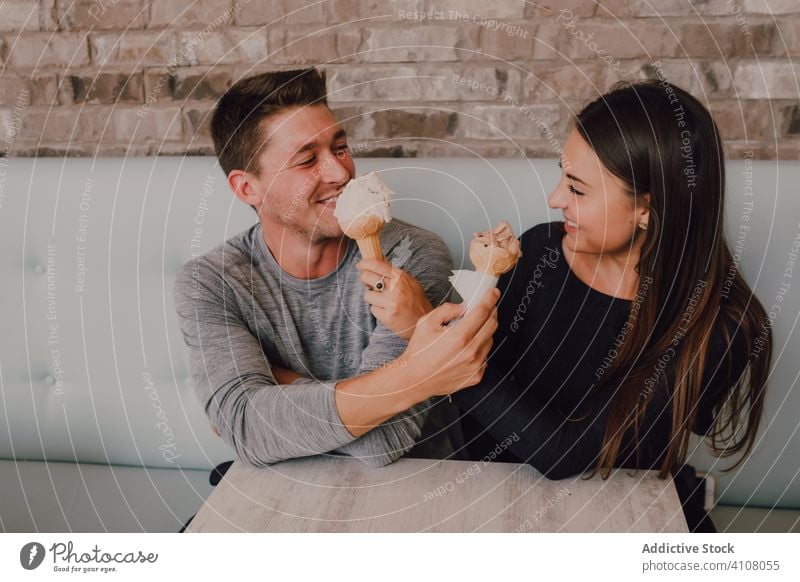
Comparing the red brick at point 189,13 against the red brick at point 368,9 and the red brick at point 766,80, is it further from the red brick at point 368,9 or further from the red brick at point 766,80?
the red brick at point 766,80

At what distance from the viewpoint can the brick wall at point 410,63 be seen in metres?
1.00

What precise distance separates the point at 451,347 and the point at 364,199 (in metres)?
0.18

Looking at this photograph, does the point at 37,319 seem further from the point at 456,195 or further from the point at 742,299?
the point at 742,299

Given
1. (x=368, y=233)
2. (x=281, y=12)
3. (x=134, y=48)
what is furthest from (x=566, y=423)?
(x=134, y=48)

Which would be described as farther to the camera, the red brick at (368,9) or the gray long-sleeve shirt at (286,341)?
the red brick at (368,9)

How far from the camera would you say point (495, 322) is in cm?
86

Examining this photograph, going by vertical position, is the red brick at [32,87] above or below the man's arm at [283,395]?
above

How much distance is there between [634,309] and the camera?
36.0 inches

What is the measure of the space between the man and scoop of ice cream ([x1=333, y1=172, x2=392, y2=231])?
53 mm

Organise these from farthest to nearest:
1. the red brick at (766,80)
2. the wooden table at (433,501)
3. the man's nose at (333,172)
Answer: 1. the red brick at (766,80)
2. the man's nose at (333,172)
3. the wooden table at (433,501)

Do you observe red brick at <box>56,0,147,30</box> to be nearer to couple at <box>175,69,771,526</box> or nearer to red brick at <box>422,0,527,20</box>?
couple at <box>175,69,771,526</box>

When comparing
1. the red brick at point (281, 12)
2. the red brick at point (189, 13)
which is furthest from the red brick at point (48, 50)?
the red brick at point (281, 12)

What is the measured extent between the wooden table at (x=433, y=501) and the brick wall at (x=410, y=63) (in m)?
0.45

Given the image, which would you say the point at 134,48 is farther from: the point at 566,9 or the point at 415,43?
the point at 566,9
